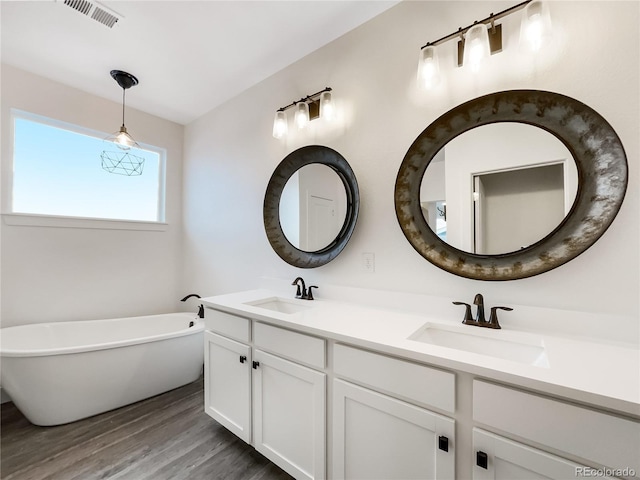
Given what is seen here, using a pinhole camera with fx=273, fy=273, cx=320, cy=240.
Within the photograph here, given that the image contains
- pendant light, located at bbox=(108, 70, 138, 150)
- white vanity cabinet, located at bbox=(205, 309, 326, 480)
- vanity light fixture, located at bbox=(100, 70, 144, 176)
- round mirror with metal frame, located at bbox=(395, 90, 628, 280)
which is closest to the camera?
round mirror with metal frame, located at bbox=(395, 90, 628, 280)

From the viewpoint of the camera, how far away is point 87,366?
1933 millimetres

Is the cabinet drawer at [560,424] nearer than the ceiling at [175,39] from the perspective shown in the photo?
Yes

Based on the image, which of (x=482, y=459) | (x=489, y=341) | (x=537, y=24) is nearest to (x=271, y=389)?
(x=482, y=459)

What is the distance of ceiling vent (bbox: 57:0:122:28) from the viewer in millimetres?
1567

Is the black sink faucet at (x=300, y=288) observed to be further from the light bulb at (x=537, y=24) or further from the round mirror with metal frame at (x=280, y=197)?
the light bulb at (x=537, y=24)

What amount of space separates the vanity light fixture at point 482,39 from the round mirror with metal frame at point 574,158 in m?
0.19

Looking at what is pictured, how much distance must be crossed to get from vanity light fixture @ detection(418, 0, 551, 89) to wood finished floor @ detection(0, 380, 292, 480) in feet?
7.47

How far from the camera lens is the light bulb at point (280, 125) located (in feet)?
6.70

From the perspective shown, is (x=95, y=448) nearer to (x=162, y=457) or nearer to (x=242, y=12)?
(x=162, y=457)

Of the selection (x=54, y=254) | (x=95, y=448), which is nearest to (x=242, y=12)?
(x=54, y=254)

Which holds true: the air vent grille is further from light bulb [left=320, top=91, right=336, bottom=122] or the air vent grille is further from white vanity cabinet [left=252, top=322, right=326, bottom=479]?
white vanity cabinet [left=252, top=322, right=326, bottom=479]

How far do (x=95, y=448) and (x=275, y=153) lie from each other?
230 centimetres

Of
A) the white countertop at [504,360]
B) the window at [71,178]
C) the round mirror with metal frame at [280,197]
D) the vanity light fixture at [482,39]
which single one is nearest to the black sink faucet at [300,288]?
the round mirror with metal frame at [280,197]

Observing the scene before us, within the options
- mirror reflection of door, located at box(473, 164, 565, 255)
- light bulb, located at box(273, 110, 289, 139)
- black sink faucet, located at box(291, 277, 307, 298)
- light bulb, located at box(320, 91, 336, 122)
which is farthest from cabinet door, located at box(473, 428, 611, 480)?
light bulb, located at box(273, 110, 289, 139)
